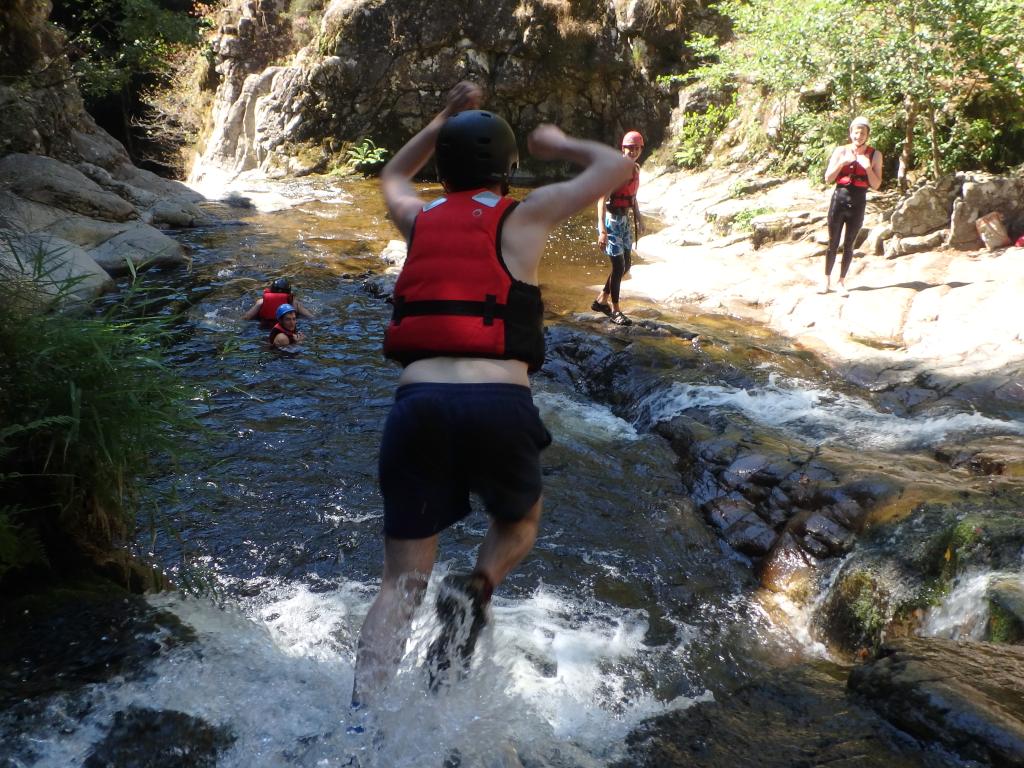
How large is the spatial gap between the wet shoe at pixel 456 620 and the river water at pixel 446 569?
6 cm

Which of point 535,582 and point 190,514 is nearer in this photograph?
point 535,582

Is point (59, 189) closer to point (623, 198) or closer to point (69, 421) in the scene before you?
point (623, 198)

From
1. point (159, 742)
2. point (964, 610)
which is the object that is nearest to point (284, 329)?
point (159, 742)

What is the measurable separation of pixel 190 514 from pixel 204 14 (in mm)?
24403

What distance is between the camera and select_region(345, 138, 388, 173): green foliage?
68.7 ft

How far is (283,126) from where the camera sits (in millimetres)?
21500

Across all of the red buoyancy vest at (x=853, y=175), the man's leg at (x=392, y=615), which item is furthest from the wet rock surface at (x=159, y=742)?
the red buoyancy vest at (x=853, y=175)

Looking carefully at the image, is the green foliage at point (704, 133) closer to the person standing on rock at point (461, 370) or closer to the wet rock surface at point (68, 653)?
the person standing on rock at point (461, 370)

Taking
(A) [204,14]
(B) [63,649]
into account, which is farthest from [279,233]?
(A) [204,14]

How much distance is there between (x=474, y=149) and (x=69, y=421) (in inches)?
61.1

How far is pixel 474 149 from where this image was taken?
2.39 meters

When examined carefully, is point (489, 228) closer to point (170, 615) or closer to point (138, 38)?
point (170, 615)

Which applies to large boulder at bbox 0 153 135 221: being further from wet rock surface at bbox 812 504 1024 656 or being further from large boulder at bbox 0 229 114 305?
wet rock surface at bbox 812 504 1024 656

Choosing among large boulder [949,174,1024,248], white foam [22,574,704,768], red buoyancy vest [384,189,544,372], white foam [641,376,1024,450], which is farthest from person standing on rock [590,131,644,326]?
red buoyancy vest [384,189,544,372]
